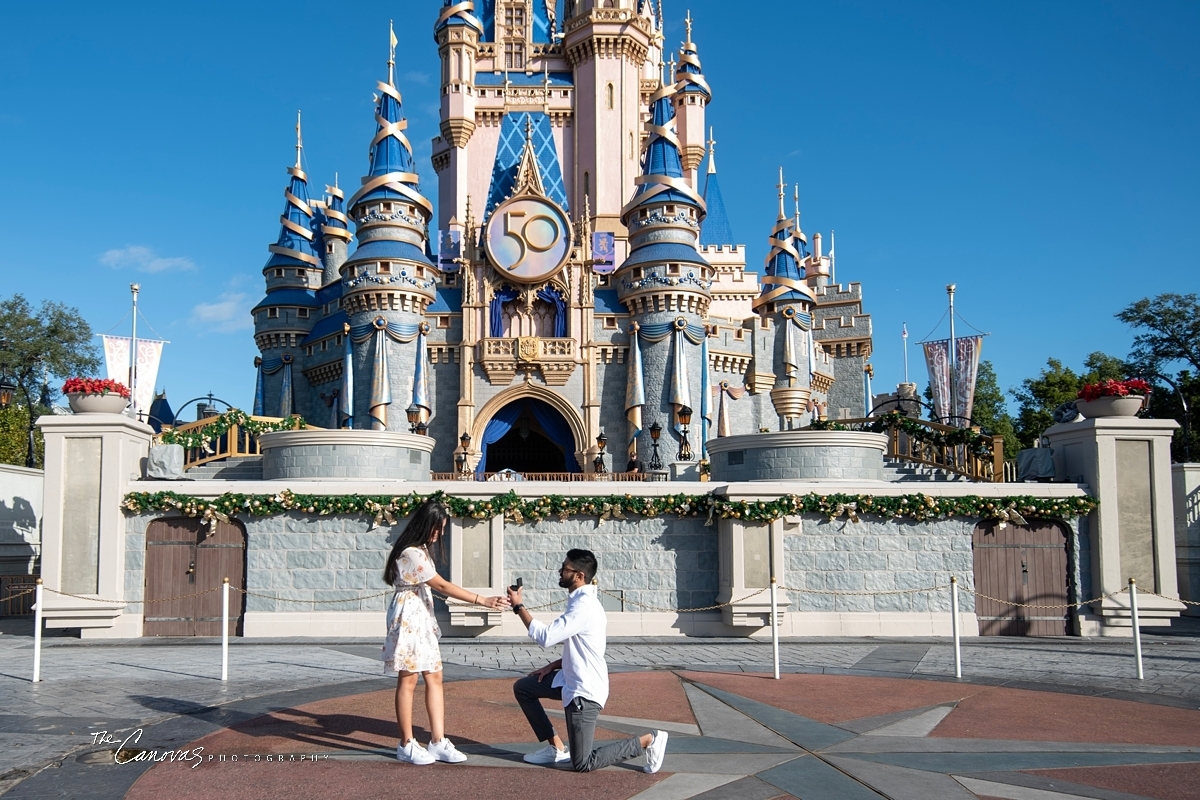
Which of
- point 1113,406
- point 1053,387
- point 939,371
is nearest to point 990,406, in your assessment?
point 1053,387

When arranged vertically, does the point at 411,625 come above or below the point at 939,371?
below

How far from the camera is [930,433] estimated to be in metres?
21.7

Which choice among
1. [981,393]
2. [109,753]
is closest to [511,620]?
[109,753]

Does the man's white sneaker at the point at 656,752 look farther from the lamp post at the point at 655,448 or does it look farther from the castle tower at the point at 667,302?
the castle tower at the point at 667,302

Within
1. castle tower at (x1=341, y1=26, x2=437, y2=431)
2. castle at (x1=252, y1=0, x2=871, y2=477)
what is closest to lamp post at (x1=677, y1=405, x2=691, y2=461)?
castle at (x1=252, y1=0, x2=871, y2=477)

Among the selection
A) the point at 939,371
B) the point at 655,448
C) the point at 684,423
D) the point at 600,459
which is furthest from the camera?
the point at 939,371

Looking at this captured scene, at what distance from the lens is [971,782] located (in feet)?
21.2

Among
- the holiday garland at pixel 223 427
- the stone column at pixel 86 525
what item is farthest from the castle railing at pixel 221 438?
the stone column at pixel 86 525

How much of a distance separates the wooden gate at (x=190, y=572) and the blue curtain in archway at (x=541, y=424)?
18107mm

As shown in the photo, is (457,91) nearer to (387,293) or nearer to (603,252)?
(603,252)

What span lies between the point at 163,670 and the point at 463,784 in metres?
6.88

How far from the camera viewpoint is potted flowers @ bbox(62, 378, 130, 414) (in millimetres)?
15781

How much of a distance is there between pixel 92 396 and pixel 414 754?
462 inches

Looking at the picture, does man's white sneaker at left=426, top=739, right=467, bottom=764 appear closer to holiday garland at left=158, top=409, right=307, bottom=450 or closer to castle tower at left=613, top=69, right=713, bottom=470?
holiday garland at left=158, top=409, right=307, bottom=450
